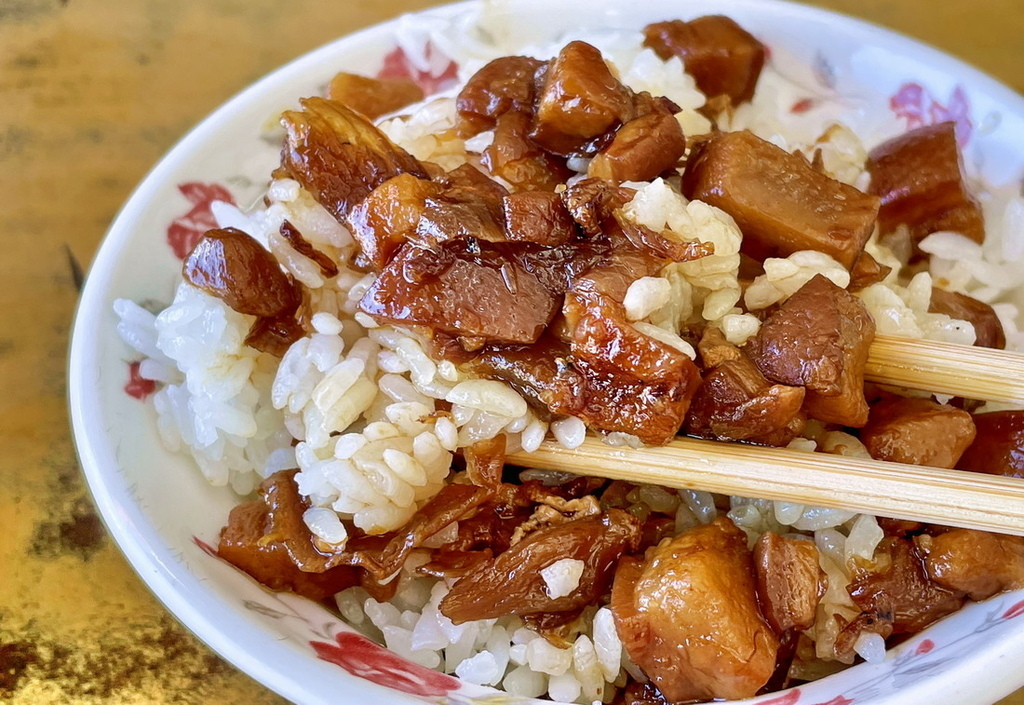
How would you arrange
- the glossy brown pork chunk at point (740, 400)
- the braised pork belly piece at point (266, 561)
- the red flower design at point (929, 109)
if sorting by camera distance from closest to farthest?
the glossy brown pork chunk at point (740, 400)
the braised pork belly piece at point (266, 561)
the red flower design at point (929, 109)

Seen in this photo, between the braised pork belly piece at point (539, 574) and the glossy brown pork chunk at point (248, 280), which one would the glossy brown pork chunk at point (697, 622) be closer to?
the braised pork belly piece at point (539, 574)

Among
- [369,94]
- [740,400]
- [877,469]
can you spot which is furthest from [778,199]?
[369,94]

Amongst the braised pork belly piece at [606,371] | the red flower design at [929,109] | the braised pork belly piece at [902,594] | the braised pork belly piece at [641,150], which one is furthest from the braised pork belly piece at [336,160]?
the red flower design at [929,109]

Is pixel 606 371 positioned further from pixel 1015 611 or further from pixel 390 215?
pixel 1015 611

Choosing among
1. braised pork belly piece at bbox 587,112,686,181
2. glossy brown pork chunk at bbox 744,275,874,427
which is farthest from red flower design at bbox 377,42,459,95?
glossy brown pork chunk at bbox 744,275,874,427

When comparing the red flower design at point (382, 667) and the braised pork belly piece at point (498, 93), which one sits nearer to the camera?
the red flower design at point (382, 667)

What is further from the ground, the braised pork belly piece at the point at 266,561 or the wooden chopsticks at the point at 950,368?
the wooden chopsticks at the point at 950,368
